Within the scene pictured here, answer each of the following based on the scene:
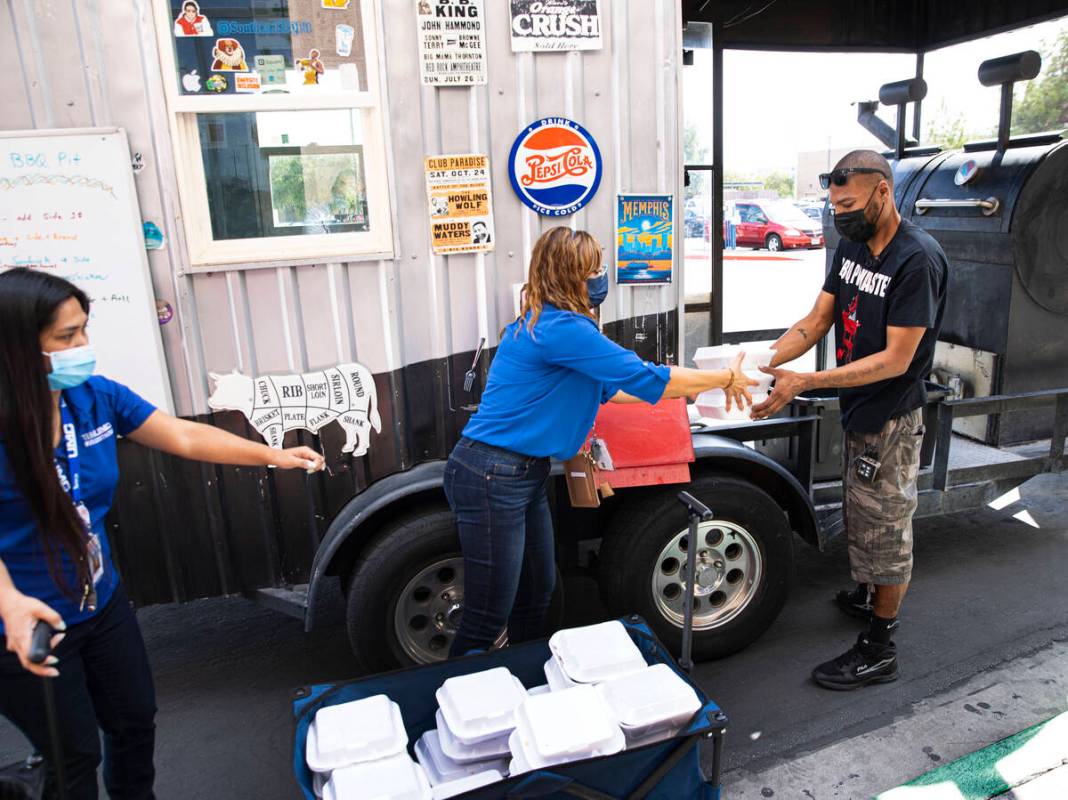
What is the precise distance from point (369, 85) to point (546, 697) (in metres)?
2.26

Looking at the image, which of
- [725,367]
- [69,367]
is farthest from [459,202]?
[69,367]

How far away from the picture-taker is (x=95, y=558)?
2270mm

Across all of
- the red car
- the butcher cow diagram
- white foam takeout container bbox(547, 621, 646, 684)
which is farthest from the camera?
the red car

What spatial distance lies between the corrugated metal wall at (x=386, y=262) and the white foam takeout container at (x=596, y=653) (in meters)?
1.09

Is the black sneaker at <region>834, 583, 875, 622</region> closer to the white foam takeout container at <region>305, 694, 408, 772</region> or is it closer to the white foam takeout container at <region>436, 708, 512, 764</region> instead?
the white foam takeout container at <region>436, 708, 512, 764</region>

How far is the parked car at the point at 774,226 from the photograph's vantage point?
24.8 m

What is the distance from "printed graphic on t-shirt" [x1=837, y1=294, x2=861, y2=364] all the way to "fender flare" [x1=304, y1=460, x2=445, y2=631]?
1882 mm

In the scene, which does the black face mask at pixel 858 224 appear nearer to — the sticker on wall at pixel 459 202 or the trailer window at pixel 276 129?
the sticker on wall at pixel 459 202

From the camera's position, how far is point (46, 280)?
2115 millimetres

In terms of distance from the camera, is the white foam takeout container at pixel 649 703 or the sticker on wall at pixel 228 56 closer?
the white foam takeout container at pixel 649 703

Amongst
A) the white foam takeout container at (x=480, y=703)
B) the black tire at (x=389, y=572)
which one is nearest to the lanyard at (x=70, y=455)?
the white foam takeout container at (x=480, y=703)

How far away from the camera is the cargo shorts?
11.6ft

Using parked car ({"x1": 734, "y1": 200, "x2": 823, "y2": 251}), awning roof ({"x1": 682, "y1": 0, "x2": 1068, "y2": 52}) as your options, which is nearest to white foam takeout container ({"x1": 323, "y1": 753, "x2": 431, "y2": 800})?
awning roof ({"x1": 682, "y1": 0, "x2": 1068, "y2": 52})

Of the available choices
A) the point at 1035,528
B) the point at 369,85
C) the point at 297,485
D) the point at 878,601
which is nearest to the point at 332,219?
the point at 369,85
